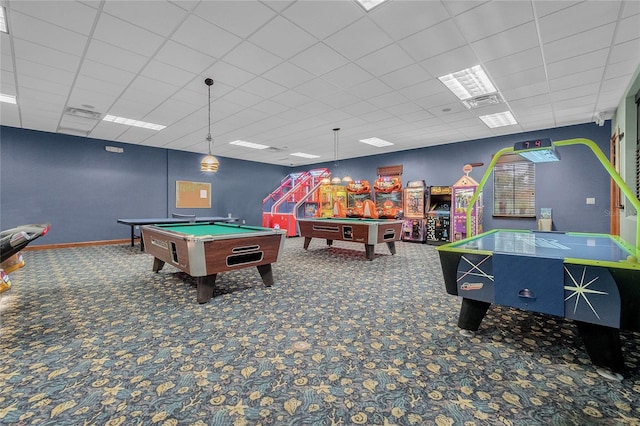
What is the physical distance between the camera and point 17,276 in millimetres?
4230

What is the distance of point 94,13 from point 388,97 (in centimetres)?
387

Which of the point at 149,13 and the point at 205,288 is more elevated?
the point at 149,13

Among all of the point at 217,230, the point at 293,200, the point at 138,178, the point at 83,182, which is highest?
the point at 138,178

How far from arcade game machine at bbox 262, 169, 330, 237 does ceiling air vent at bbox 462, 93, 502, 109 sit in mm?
5556

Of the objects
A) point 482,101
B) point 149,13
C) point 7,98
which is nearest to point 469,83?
point 482,101

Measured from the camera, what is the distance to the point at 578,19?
2693 mm

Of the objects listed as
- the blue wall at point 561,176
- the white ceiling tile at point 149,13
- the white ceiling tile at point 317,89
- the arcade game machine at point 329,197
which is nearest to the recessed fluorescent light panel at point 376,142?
the blue wall at point 561,176

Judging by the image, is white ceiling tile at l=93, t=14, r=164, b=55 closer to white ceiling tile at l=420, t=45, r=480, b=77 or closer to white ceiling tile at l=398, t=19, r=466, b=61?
white ceiling tile at l=398, t=19, r=466, b=61

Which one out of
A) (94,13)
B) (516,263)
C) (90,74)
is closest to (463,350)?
(516,263)

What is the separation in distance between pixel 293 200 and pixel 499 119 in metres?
7.94

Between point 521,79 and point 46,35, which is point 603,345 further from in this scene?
point 46,35

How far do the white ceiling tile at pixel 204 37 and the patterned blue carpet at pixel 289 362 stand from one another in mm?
2898

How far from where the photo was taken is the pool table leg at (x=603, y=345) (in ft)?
Result: 5.99

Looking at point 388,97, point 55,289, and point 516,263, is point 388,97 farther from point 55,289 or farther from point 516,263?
point 55,289
